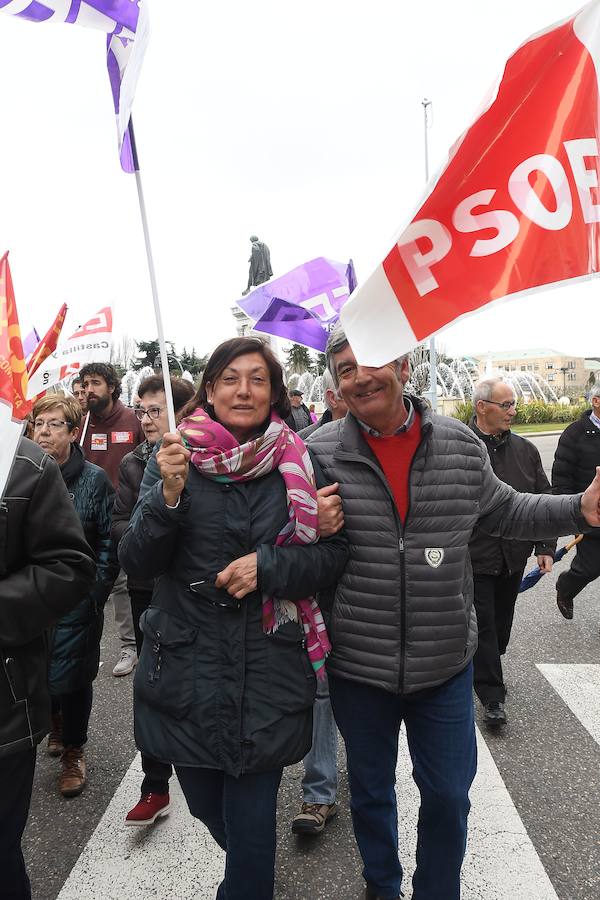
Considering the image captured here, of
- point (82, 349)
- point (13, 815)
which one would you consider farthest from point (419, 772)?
point (82, 349)

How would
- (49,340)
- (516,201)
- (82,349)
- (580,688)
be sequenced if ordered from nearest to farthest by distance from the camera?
(516,201) → (580,688) → (49,340) → (82,349)

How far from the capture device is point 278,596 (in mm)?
1948

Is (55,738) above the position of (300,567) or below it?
below

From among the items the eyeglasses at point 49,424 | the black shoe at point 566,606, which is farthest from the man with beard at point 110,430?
the black shoe at point 566,606

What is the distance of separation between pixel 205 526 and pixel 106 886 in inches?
63.4

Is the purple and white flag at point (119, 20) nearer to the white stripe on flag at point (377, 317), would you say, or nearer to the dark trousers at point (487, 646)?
the white stripe on flag at point (377, 317)

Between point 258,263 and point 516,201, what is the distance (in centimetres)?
2782

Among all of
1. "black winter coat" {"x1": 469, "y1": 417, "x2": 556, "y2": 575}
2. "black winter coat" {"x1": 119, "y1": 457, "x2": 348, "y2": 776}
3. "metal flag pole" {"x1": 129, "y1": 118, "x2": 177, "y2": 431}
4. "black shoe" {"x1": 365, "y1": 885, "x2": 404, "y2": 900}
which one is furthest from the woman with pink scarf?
"black winter coat" {"x1": 469, "y1": 417, "x2": 556, "y2": 575}

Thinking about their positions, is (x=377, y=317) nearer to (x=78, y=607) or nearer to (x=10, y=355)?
(x=10, y=355)

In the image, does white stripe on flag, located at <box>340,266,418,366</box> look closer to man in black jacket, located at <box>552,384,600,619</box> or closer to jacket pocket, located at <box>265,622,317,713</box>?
jacket pocket, located at <box>265,622,317,713</box>

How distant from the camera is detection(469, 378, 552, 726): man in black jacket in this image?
147 inches

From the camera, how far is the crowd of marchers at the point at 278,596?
190 cm

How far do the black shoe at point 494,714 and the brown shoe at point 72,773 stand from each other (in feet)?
7.23

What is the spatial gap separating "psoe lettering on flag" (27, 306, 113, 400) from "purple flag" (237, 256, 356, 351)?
1.51 m
